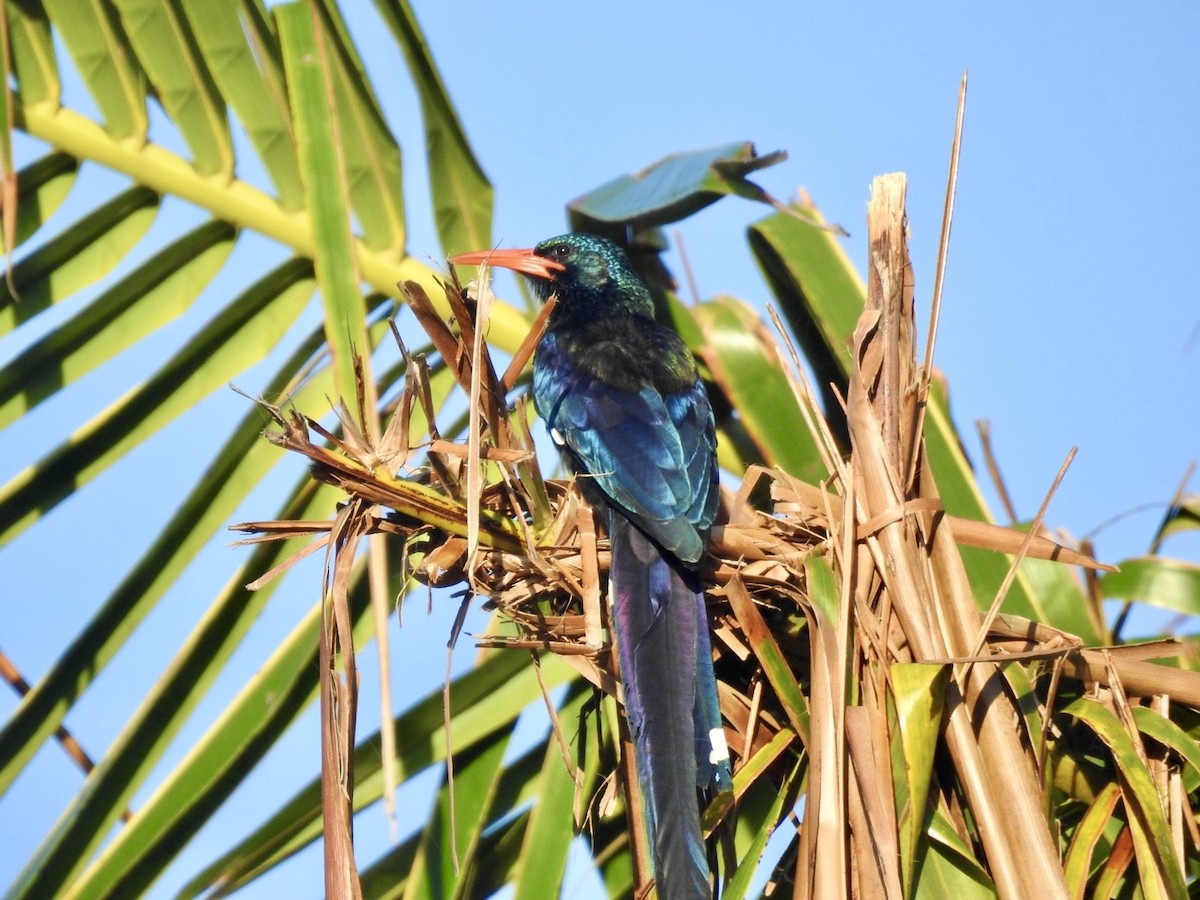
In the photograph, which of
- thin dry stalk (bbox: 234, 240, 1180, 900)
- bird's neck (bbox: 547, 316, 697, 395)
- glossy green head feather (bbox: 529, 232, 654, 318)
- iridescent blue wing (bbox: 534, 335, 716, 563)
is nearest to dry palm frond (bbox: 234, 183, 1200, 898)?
thin dry stalk (bbox: 234, 240, 1180, 900)

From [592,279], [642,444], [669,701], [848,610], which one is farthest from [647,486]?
[592,279]

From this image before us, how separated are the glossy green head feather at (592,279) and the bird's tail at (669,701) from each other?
1597mm

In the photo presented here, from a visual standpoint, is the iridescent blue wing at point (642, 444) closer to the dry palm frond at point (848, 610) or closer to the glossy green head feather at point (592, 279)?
the dry palm frond at point (848, 610)

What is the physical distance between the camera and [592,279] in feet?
13.8

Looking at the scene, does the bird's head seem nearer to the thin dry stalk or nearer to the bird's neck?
the bird's neck

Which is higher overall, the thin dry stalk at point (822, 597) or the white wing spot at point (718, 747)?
the thin dry stalk at point (822, 597)

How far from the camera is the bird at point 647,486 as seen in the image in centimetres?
206

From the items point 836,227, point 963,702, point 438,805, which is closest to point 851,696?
point 963,702

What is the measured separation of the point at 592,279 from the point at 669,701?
2275mm

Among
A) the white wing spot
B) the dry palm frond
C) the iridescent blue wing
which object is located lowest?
the white wing spot

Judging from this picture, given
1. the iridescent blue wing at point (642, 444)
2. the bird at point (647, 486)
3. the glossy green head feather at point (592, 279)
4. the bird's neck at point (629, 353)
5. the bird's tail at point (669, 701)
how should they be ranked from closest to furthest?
the bird's tail at point (669, 701) < the bird at point (647, 486) < the iridescent blue wing at point (642, 444) < the bird's neck at point (629, 353) < the glossy green head feather at point (592, 279)

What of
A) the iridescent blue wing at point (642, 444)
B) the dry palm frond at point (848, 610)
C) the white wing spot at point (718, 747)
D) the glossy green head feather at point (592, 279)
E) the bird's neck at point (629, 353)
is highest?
the glossy green head feather at point (592, 279)

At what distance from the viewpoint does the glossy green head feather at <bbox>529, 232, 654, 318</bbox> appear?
410 centimetres

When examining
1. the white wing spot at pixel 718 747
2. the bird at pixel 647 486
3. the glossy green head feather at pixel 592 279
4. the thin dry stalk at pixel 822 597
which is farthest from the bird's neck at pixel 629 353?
the white wing spot at pixel 718 747
